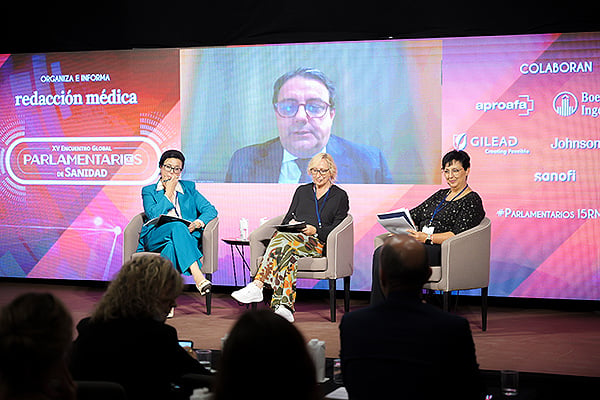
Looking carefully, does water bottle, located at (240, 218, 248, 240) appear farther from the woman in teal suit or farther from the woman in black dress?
the woman in black dress

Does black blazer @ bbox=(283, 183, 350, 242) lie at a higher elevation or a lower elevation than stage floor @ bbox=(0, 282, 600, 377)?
higher

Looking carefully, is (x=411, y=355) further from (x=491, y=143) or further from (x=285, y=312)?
(x=491, y=143)

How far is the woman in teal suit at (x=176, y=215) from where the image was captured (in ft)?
19.8

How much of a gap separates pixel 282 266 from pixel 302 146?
5.21ft

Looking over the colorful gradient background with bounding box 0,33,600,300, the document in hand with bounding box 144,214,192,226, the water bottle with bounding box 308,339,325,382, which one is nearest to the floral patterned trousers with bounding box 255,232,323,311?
the document in hand with bounding box 144,214,192,226

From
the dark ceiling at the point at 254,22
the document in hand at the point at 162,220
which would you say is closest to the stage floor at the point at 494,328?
the document in hand at the point at 162,220

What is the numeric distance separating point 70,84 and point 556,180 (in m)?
4.71

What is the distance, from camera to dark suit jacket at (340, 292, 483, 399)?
6.91ft

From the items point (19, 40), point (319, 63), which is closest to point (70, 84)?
point (19, 40)

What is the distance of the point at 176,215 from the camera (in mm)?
6277

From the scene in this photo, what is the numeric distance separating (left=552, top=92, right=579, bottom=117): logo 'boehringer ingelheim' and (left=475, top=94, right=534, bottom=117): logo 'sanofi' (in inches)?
7.8

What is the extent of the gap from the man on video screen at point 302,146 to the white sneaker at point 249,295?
5.00ft

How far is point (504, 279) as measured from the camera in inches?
256

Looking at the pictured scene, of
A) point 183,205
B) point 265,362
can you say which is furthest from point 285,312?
point 265,362
